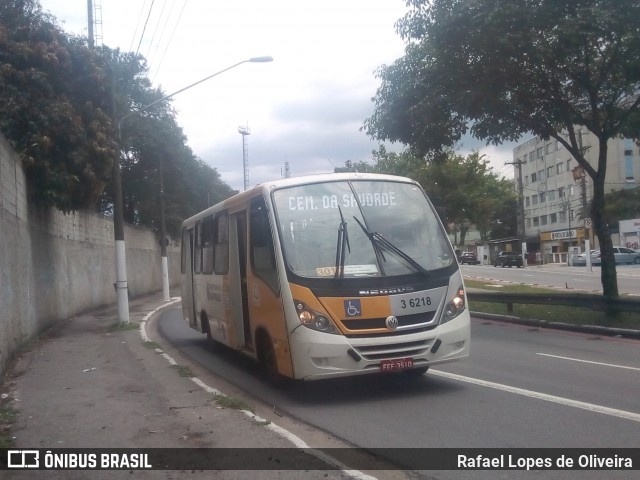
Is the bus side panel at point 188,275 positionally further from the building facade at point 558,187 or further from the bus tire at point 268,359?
the building facade at point 558,187

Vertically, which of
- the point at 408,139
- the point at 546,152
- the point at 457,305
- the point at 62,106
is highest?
the point at 546,152

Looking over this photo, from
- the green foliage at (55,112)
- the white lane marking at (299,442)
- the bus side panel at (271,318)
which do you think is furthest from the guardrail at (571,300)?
the green foliage at (55,112)

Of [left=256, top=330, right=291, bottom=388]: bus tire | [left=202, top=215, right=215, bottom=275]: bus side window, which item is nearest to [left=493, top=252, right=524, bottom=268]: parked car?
[left=202, top=215, right=215, bottom=275]: bus side window

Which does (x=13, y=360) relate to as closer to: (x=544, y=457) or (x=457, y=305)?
(x=457, y=305)

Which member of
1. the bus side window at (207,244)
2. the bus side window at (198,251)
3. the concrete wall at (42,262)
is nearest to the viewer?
the bus side window at (207,244)

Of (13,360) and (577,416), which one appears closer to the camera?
(577,416)

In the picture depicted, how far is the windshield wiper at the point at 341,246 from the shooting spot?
8.83 metres

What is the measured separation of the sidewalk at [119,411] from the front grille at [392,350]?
1550 millimetres


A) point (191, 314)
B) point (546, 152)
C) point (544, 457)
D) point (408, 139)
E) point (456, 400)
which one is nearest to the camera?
point (544, 457)

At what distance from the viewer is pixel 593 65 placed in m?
16.5

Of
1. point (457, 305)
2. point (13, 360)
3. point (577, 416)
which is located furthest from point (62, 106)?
point (577, 416)

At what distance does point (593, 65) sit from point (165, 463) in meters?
14.1

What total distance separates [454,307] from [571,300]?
368 inches

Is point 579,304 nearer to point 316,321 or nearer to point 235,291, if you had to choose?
point 235,291
